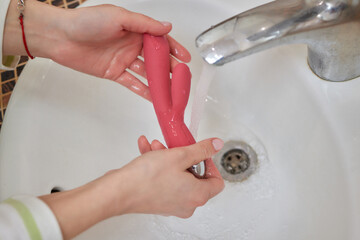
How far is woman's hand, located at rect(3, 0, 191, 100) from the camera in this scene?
47cm

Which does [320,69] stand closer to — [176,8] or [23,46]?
[176,8]

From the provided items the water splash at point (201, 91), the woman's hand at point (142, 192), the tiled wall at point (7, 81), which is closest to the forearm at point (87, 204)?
the woman's hand at point (142, 192)

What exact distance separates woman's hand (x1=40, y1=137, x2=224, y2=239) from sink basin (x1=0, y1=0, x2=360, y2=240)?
0.32 feet

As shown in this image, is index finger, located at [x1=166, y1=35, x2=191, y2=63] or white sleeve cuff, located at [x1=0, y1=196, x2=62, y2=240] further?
index finger, located at [x1=166, y1=35, x2=191, y2=63]

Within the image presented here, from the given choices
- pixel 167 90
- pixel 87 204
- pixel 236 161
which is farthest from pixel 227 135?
pixel 87 204

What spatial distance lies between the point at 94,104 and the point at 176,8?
0.18 m

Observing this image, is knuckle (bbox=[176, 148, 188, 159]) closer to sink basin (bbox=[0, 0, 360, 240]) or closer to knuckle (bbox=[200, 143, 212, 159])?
knuckle (bbox=[200, 143, 212, 159])

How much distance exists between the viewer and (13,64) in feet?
1.69

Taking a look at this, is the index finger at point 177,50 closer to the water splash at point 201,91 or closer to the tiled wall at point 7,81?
the water splash at point 201,91

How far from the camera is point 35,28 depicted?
1.63 ft

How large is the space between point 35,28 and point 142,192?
0.90ft

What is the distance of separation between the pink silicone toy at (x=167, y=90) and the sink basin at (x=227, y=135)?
0.11 m

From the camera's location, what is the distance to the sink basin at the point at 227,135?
1.35 ft

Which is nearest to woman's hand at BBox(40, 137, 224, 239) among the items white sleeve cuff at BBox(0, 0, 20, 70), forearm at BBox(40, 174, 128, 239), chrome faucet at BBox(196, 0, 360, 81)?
forearm at BBox(40, 174, 128, 239)
